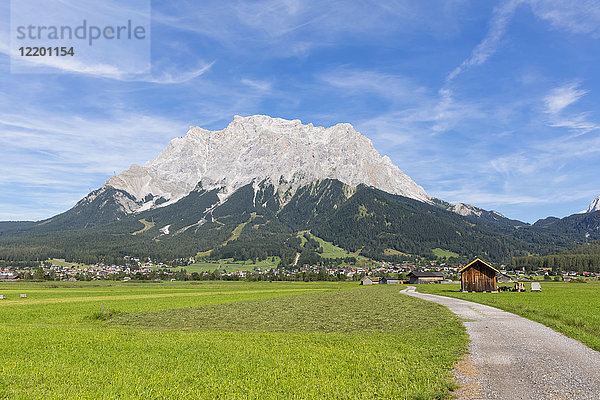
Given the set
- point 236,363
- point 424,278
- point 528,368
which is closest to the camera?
point 528,368

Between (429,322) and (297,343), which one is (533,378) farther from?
(429,322)

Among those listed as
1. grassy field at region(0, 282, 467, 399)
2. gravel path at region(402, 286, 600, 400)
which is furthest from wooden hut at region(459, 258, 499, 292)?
gravel path at region(402, 286, 600, 400)

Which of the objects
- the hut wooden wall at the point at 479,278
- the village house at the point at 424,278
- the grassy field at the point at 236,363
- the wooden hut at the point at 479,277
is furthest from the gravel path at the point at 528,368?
the village house at the point at 424,278

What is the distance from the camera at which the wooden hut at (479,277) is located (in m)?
83.6

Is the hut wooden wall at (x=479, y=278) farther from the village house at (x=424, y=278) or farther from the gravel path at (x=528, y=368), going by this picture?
the village house at (x=424, y=278)

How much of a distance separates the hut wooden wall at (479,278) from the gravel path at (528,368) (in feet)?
210

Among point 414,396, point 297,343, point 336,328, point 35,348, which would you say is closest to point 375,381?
point 414,396

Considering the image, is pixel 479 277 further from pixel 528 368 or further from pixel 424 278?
pixel 424 278

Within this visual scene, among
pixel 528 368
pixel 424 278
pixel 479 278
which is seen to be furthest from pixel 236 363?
pixel 424 278

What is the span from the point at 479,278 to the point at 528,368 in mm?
75842

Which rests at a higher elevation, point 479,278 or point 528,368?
point 528,368

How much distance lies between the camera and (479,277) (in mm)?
84438

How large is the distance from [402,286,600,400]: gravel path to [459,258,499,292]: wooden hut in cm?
6364

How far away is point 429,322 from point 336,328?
25.6 ft
